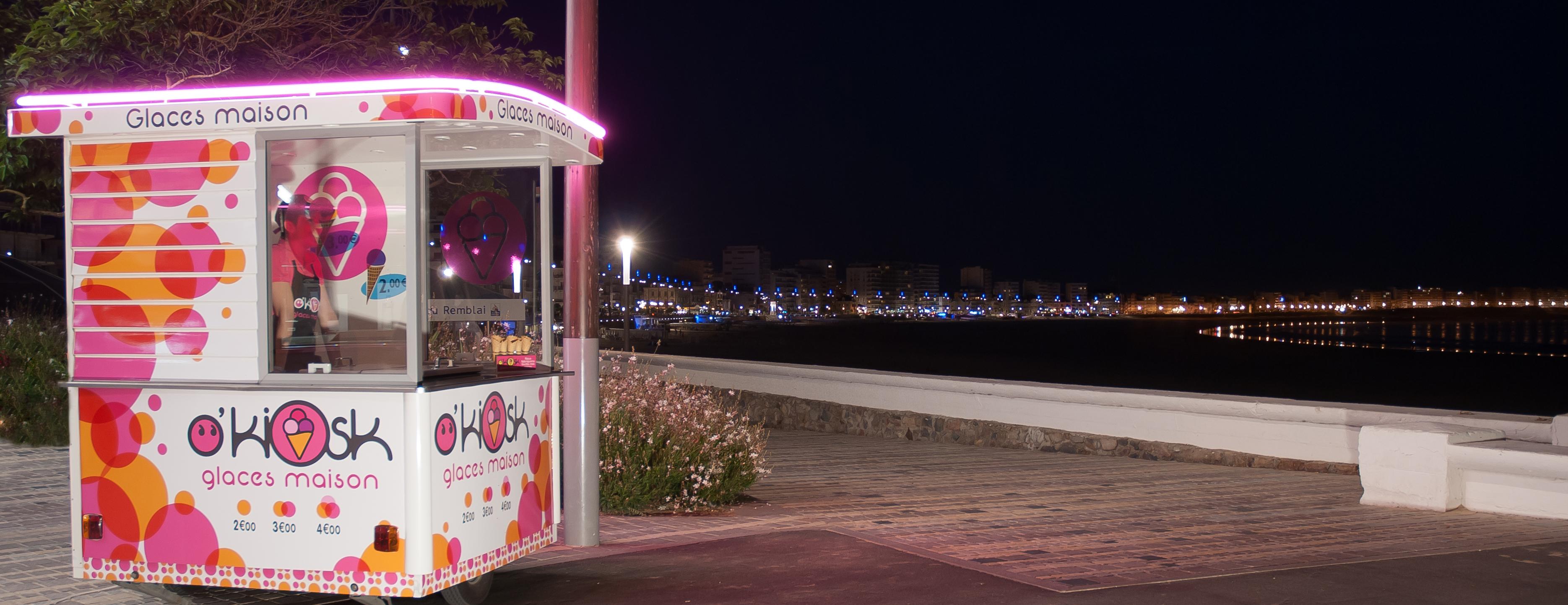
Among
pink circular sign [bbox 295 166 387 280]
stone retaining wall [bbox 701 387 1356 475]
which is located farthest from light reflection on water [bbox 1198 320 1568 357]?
pink circular sign [bbox 295 166 387 280]

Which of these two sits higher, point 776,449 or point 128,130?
point 128,130

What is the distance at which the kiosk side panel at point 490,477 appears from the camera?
512 centimetres

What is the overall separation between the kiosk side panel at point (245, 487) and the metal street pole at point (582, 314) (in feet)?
7.10

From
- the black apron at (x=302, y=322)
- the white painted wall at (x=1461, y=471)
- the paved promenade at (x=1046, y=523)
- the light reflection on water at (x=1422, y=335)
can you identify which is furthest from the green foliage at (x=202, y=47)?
the light reflection on water at (x=1422, y=335)

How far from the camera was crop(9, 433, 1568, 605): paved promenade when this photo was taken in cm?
645

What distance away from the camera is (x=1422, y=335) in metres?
96.4

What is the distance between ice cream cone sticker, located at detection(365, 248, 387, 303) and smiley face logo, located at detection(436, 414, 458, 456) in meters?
1.15

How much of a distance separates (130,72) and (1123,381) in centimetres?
3720

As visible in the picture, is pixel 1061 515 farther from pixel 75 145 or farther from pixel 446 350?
pixel 446 350

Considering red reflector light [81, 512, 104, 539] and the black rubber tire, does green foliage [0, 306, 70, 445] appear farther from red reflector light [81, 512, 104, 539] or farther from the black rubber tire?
the black rubber tire

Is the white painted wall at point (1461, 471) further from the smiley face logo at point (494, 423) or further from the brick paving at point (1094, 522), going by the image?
the smiley face logo at point (494, 423)

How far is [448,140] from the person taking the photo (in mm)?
6211

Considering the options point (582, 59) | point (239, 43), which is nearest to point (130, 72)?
point (239, 43)

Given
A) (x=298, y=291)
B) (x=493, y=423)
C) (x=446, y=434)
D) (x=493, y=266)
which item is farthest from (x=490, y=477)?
(x=493, y=266)
